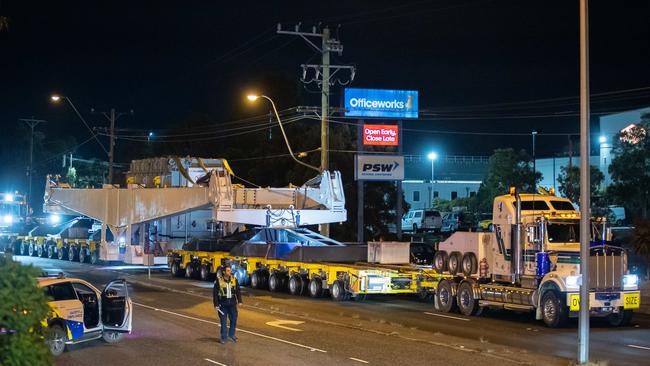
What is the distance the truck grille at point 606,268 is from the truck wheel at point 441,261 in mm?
4682

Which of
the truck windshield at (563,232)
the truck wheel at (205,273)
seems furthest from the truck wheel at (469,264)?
the truck wheel at (205,273)

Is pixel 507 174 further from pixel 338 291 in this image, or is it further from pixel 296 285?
pixel 338 291

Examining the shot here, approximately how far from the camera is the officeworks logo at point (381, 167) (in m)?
52.1

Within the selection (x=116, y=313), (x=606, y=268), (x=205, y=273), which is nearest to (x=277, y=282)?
(x=205, y=273)

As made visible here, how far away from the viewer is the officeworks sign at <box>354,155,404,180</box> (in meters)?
51.8

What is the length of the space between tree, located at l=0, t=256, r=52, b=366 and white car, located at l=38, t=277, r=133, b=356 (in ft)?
24.1

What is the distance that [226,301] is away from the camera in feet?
56.1

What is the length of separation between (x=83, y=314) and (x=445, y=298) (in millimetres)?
11121

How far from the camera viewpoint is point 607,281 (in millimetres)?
20531

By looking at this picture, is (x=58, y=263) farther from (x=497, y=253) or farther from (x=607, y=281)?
(x=607, y=281)

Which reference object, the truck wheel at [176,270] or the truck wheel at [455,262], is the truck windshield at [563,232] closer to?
the truck wheel at [455,262]

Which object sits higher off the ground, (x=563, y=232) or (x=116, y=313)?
(x=563, y=232)

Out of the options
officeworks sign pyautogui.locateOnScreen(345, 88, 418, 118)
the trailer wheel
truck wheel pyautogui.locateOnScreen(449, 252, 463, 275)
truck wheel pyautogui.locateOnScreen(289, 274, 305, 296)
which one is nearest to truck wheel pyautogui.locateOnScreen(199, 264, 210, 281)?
truck wheel pyautogui.locateOnScreen(289, 274, 305, 296)

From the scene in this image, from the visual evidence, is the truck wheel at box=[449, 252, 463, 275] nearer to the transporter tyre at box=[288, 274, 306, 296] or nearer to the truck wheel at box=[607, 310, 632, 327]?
the truck wheel at box=[607, 310, 632, 327]
